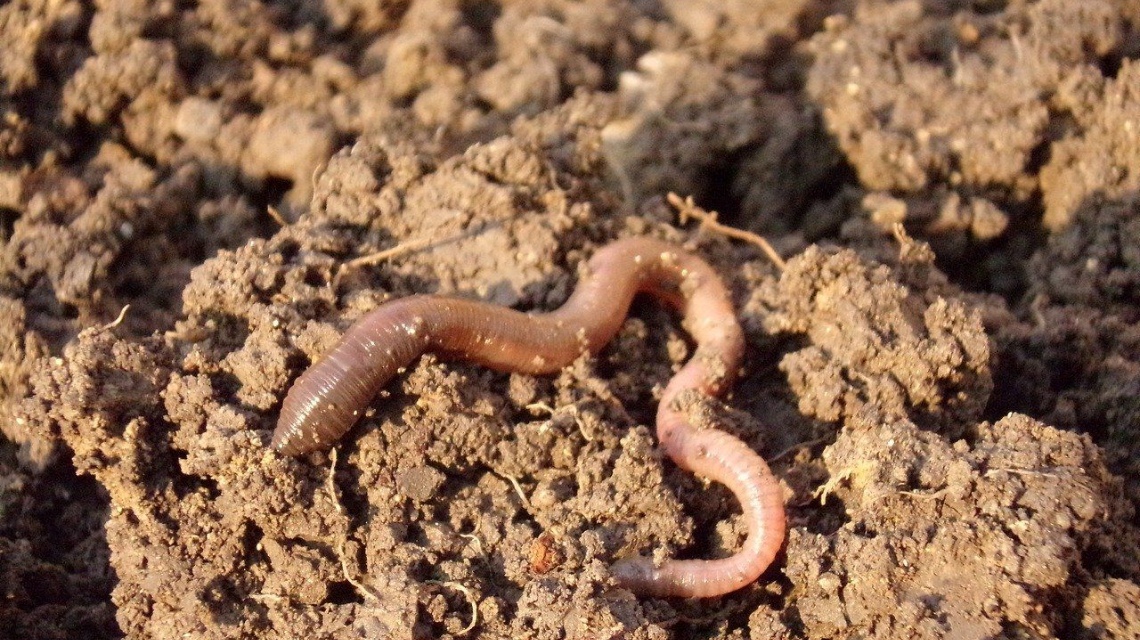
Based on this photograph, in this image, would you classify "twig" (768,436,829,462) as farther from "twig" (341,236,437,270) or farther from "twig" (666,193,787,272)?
"twig" (341,236,437,270)

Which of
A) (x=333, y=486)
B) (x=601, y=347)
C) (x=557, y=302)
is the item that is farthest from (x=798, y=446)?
(x=333, y=486)

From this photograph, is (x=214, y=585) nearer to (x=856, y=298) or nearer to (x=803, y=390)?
(x=803, y=390)

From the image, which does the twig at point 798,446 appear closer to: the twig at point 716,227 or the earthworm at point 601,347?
the earthworm at point 601,347

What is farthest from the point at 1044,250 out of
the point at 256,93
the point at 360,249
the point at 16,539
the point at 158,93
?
the point at 16,539

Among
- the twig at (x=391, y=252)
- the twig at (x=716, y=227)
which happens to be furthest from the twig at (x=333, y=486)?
the twig at (x=716, y=227)

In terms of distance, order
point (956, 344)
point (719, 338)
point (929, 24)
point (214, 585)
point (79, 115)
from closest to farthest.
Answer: point (214, 585) → point (956, 344) → point (719, 338) → point (79, 115) → point (929, 24)

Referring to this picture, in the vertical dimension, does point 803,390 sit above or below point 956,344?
below

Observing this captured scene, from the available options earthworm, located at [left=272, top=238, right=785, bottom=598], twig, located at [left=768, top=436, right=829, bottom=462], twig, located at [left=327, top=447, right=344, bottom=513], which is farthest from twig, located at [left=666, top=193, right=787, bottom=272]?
twig, located at [left=327, top=447, right=344, bottom=513]
